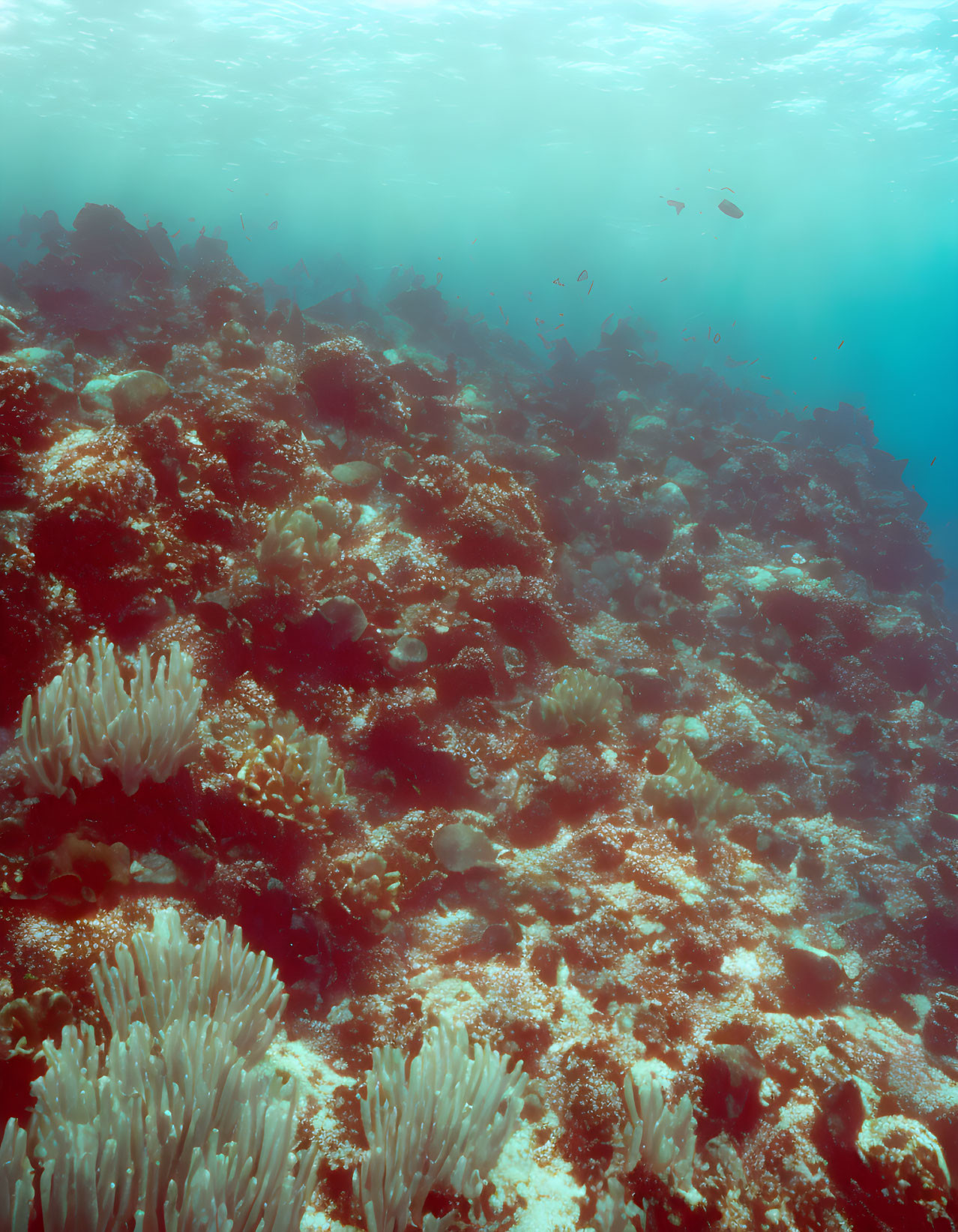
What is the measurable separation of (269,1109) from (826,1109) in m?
2.60

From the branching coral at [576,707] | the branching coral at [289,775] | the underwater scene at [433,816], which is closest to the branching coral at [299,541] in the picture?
the underwater scene at [433,816]

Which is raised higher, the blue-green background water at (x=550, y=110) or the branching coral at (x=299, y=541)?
the blue-green background water at (x=550, y=110)

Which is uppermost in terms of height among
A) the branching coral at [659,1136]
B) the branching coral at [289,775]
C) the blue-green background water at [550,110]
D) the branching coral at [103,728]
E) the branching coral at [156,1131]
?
the blue-green background water at [550,110]

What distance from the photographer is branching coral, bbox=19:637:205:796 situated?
2445 millimetres

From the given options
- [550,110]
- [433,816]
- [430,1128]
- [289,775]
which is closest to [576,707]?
[433,816]

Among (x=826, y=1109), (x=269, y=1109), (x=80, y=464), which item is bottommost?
(x=826, y=1109)

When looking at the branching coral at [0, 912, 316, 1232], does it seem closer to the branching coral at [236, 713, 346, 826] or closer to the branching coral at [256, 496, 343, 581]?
the branching coral at [236, 713, 346, 826]

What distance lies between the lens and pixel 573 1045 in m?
2.74

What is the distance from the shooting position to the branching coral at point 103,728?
2445 mm

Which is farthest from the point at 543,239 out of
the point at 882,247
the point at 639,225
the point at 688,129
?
the point at 688,129

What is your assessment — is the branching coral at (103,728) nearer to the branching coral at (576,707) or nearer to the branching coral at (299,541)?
the branching coral at (299,541)

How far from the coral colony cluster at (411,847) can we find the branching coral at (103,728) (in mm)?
22

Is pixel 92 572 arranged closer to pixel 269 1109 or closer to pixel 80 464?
pixel 80 464

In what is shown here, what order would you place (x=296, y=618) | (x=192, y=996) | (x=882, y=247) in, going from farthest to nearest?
(x=882, y=247)
(x=296, y=618)
(x=192, y=996)
